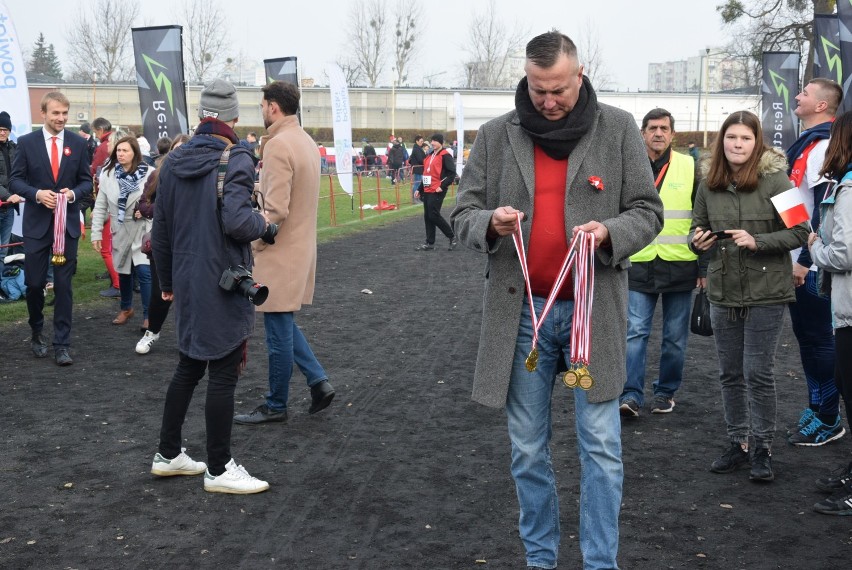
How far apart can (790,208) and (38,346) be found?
243 inches

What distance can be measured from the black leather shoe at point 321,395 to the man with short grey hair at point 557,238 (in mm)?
2892

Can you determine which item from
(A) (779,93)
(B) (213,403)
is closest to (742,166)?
(B) (213,403)

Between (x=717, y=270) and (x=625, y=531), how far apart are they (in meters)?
1.69

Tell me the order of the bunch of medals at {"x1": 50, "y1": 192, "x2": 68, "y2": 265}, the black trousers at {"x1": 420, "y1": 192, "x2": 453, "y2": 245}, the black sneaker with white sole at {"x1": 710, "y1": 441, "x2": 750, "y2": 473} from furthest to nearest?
the black trousers at {"x1": 420, "y1": 192, "x2": 453, "y2": 245}
the bunch of medals at {"x1": 50, "y1": 192, "x2": 68, "y2": 265}
the black sneaker with white sole at {"x1": 710, "y1": 441, "x2": 750, "y2": 473}

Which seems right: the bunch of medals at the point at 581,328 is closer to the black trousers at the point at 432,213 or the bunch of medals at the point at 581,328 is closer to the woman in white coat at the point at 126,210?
the woman in white coat at the point at 126,210

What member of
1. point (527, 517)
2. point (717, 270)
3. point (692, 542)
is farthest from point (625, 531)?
point (717, 270)

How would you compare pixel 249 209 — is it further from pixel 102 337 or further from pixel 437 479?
pixel 102 337

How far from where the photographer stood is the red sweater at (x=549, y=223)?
355 cm

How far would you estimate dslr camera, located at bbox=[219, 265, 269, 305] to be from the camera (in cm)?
485

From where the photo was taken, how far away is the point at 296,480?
17.3 feet

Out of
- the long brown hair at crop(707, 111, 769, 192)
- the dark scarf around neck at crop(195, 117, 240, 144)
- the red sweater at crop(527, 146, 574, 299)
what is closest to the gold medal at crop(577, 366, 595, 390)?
the red sweater at crop(527, 146, 574, 299)

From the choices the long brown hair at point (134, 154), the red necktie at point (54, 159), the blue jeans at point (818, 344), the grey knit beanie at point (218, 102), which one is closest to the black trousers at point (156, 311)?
the red necktie at point (54, 159)

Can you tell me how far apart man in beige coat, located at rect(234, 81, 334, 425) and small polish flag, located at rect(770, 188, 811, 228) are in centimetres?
276

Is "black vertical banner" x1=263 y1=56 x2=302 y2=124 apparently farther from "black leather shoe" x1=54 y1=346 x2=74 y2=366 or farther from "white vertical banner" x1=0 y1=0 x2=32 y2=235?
"black leather shoe" x1=54 y1=346 x2=74 y2=366
